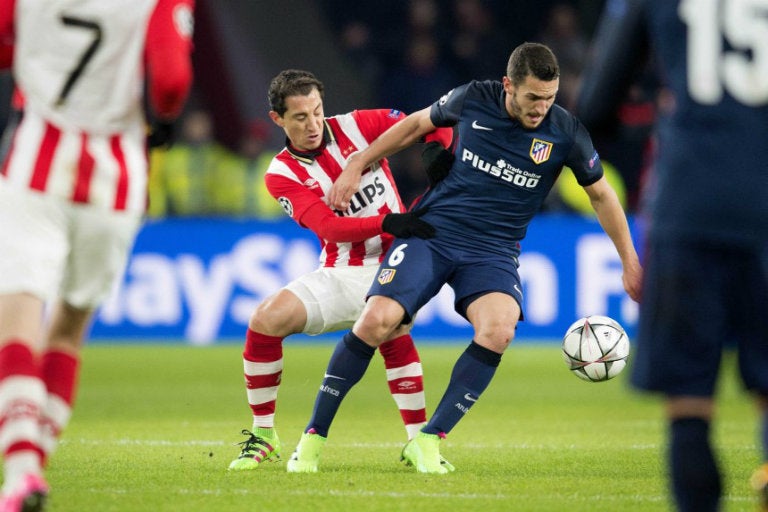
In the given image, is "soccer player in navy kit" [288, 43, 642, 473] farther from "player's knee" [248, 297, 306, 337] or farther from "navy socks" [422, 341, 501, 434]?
"player's knee" [248, 297, 306, 337]

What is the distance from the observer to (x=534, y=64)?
5.80m

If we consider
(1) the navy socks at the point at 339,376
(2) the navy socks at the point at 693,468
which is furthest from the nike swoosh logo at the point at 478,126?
(2) the navy socks at the point at 693,468

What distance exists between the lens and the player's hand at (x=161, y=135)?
4578mm

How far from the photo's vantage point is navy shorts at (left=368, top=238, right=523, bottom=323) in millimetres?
6000

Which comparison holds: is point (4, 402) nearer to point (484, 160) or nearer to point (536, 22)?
point (484, 160)

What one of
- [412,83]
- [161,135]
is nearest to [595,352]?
[161,135]

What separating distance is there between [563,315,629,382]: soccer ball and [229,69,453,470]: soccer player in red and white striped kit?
2.64 ft

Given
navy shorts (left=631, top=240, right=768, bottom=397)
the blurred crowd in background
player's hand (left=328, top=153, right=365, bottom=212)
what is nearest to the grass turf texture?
player's hand (left=328, top=153, right=365, bottom=212)

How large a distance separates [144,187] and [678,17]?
1.90 m

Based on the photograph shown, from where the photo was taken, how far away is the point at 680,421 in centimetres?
358

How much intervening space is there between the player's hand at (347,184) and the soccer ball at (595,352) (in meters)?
1.37

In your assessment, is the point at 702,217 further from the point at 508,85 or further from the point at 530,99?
the point at 508,85

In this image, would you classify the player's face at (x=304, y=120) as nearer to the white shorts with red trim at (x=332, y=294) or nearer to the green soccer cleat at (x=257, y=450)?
the white shorts with red trim at (x=332, y=294)

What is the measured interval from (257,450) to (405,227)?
128 centimetres
